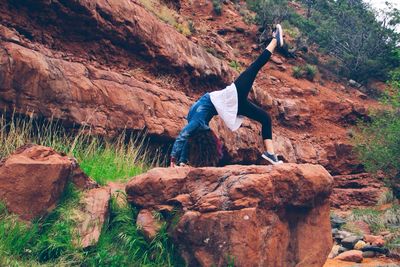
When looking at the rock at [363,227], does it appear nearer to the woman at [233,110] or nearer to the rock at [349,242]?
the rock at [349,242]

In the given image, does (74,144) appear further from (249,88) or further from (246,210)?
(246,210)

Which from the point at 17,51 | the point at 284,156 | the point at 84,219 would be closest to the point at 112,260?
the point at 84,219

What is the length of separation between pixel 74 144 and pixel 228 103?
2.07m

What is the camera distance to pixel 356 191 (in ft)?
51.3

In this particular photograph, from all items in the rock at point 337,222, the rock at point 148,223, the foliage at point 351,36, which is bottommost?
the rock at point 337,222

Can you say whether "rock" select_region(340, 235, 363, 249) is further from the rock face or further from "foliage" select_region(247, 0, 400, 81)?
"foliage" select_region(247, 0, 400, 81)

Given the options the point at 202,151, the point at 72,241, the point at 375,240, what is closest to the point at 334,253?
the point at 375,240

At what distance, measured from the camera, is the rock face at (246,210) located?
4438mm

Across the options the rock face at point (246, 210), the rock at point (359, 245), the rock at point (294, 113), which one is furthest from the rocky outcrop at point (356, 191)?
the rock face at point (246, 210)

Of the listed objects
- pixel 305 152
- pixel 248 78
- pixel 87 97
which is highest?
pixel 248 78

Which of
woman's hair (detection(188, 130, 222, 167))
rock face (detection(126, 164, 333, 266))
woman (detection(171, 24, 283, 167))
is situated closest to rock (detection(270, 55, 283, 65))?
woman's hair (detection(188, 130, 222, 167))

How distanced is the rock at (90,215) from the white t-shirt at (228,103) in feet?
6.28

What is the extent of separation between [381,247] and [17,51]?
267 inches

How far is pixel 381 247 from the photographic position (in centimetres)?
811
